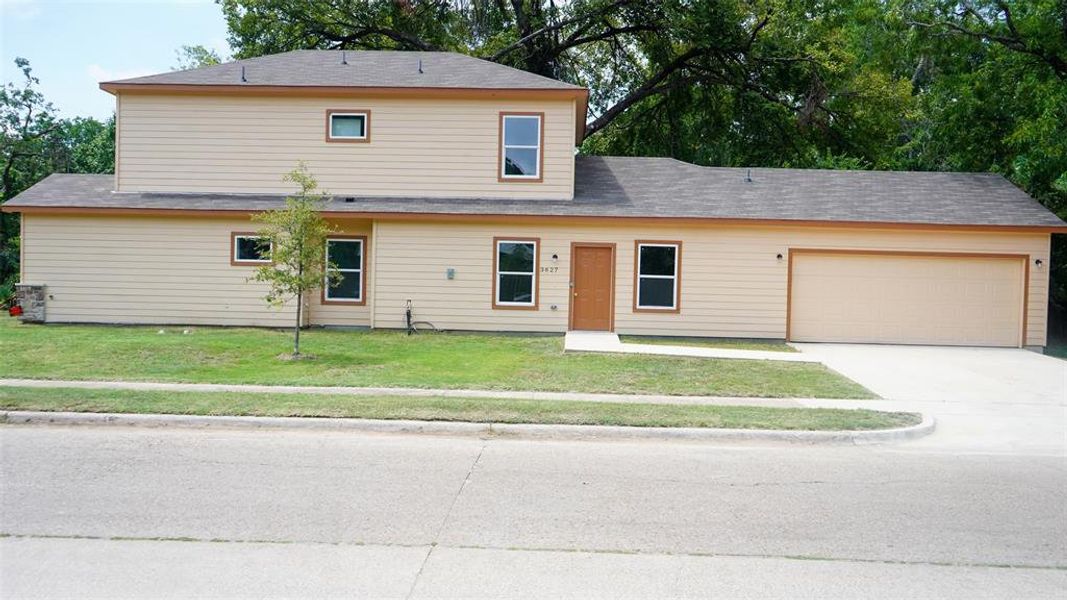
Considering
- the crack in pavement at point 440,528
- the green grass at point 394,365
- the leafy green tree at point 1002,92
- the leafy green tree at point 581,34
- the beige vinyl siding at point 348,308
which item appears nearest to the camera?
the crack in pavement at point 440,528

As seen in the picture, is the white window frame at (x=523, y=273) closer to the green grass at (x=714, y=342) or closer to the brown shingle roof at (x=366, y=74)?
the green grass at (x=714, y=342)

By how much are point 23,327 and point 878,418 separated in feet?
59.1

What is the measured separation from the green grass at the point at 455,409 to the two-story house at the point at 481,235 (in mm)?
8438

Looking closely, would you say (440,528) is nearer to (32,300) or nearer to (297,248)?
(297,248)

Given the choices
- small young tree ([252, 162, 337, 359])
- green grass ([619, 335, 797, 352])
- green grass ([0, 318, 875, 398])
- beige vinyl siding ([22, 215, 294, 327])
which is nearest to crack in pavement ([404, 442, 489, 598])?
green grass ([0, 318, 875, 398])

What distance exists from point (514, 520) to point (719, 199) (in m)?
15.0

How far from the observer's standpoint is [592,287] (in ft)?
62.2

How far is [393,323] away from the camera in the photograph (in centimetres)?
1897

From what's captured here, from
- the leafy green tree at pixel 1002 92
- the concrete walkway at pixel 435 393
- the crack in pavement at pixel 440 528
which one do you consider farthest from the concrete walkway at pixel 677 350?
the leafy green tree at pixel 1002 92

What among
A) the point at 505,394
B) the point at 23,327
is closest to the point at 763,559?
the point at 505,394

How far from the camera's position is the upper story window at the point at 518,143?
771 inches

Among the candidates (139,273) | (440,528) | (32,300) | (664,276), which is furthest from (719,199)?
(32,300)

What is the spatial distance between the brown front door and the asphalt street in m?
10.4

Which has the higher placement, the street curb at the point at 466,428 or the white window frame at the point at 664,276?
the white window frame at the point at 664,276
